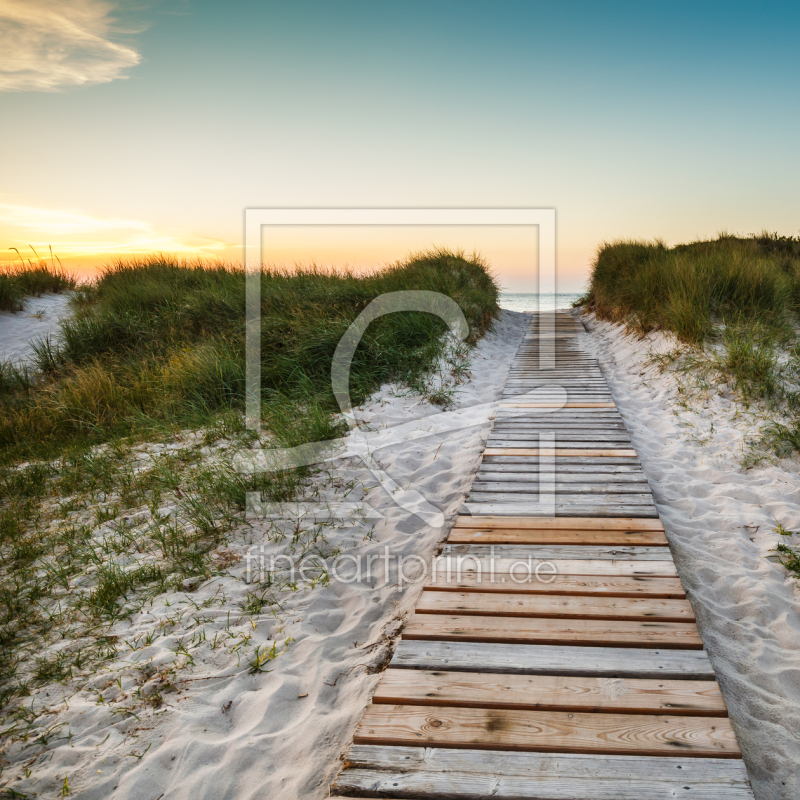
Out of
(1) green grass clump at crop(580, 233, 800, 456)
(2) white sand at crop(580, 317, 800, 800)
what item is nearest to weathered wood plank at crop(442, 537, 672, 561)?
(2) white sand at crop(580, 317, 800, 800)

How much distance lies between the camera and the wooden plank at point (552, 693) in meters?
1.69

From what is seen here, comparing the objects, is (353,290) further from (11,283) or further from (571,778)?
(11,283)

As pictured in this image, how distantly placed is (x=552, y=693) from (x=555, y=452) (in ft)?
8.76

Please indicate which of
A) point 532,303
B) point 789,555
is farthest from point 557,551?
point 532,303

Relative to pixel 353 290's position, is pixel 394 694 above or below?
below

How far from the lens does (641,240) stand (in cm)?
1203

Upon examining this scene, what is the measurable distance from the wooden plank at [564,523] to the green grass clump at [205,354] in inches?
75.4

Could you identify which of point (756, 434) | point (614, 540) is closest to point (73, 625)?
point (614, 540)

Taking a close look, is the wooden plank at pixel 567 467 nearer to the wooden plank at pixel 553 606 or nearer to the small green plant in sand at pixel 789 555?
the small green plant in sand at pixel 789 555

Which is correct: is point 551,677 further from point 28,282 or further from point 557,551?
point 28,282

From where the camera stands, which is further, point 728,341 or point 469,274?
point 469,274

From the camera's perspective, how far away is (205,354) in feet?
19.9

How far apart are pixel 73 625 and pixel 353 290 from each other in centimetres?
575

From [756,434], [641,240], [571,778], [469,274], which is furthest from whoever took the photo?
[641,240]
